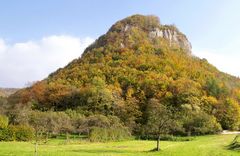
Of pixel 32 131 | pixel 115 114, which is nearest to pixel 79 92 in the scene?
pixel 115 114

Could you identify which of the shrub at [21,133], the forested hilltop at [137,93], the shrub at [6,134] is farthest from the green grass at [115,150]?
the forested hilltop at [137,93]

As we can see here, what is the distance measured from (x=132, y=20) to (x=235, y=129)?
9271 centimetres

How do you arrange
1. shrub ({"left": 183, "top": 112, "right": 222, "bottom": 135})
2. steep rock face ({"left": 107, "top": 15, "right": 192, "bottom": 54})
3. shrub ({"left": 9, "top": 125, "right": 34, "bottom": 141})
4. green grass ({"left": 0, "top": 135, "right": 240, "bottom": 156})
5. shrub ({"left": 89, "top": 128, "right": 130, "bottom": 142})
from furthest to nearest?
steep rock face ({"left": 107, "top": 15, "right": 192, "bottom": 54}), shrub ({"left": 183, "top": 112, "right": 222, "bottom": 135}), shrub ({"left": 89, "top": 128, "right": 130, "bottom": 142}), shrub ({"left": 9, "top": 125, "right": 34, "bottom": 141}), green grass ({"left": 0, "top": 135, "right": 240, "bottom": 156})

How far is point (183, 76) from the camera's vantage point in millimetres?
A: 135250

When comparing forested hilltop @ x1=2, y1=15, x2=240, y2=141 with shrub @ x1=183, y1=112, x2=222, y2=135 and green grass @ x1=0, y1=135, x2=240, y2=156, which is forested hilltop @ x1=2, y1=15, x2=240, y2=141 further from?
green grass @ x1=0, y1=135, x2=240, y2=156

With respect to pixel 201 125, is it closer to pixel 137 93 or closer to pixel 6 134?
pixel 137 93

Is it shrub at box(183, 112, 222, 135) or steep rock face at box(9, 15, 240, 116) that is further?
steep rock face at box(9, 15, 240, 116)

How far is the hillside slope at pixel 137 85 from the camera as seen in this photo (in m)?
116

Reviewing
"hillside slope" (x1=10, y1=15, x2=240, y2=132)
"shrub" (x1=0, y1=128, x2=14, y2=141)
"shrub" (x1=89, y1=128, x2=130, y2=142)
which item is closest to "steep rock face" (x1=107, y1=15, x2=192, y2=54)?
"hillside slope" (x1=10, y1=15, x2=240, y2=132)

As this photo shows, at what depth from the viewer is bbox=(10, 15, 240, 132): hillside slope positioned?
379ft

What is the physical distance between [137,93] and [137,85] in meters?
3.46

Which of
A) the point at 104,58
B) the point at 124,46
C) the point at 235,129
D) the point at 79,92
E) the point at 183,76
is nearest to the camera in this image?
the point at 235,129

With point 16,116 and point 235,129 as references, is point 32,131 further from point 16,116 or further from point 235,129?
point 235,129

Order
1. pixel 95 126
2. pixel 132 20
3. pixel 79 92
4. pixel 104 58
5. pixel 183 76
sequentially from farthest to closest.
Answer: pixel 132 20
pixel 104 58
pixel 183 76
pixel 79 92
pixel 95 126
